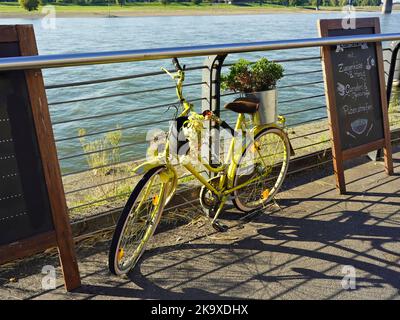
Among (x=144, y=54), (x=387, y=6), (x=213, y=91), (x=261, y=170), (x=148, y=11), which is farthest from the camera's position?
(x=387, y=6)

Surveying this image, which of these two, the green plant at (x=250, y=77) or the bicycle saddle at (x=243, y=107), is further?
the green plant at (x=250, y=77)

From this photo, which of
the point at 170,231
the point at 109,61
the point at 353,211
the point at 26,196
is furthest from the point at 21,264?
the point at 353,211

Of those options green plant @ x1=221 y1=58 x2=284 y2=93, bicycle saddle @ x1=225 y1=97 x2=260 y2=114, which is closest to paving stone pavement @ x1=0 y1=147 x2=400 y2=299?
bicycle saddle @ x1=225 y1=97 x2=260 y2=114

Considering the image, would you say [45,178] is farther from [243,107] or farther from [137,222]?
[243,107]

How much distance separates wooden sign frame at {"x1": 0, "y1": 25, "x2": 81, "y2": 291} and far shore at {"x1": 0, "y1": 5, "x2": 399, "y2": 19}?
24501 mm

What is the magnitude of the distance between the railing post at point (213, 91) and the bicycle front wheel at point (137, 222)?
601 millimetres

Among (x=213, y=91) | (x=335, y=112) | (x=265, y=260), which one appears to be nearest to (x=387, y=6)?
(x=335, y=112)

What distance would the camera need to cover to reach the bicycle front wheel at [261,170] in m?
3.57

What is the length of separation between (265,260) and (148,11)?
120ft

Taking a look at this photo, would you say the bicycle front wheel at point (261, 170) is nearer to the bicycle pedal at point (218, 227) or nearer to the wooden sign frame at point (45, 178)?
the bicycle pedal at point (218, 227)

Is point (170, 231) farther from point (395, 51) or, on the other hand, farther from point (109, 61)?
point (395, 51)

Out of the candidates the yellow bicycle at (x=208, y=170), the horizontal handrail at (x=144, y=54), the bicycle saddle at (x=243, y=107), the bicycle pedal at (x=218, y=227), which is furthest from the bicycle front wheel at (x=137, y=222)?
the bicycle saddle at (x=243, y=107)

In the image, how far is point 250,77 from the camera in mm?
3547
